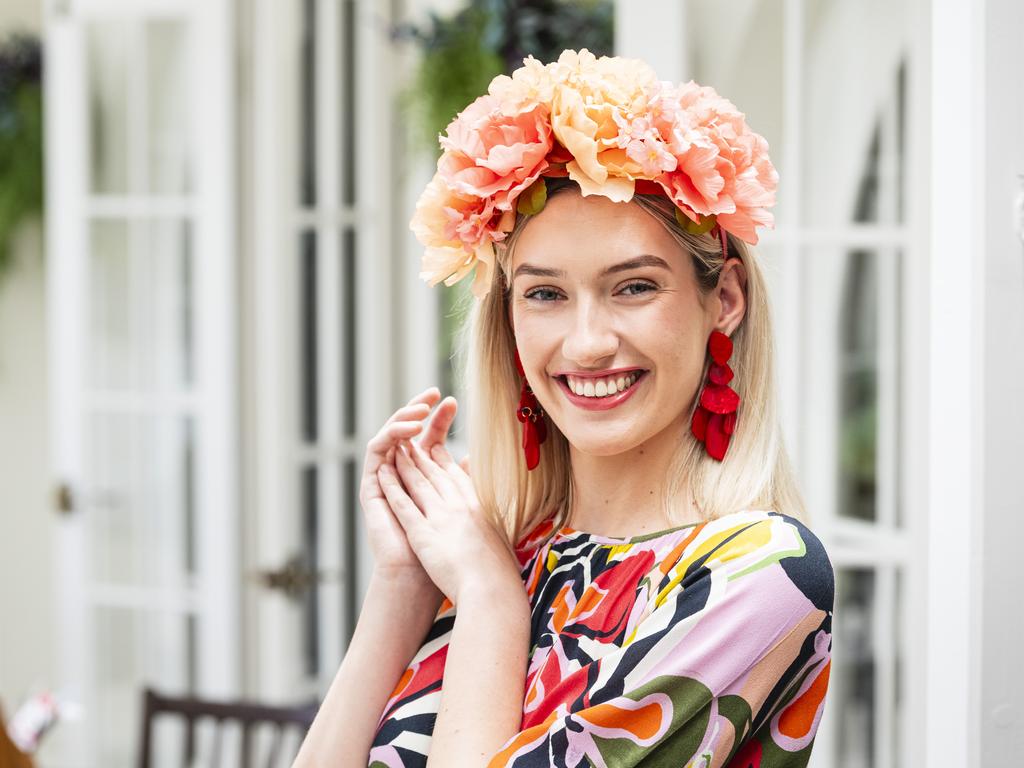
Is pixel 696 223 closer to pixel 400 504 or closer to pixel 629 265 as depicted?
pixel 629 265

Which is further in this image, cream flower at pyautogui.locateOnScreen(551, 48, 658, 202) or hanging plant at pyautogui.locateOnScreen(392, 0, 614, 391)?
hanging plant at pyautogui.locateOnScreen(392, 0, 614, 391)

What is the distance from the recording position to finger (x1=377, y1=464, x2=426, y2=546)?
1391 millimetres

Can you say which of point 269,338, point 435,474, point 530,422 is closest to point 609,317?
point 530,422

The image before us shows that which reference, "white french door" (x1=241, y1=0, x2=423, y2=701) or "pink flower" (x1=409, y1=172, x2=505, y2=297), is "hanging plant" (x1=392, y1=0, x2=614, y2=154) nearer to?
"white french door" (x1=241, y1=0, x2=423, y2=701)

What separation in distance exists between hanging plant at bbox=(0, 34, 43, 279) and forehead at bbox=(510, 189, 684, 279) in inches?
141

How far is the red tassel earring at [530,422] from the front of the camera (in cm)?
142

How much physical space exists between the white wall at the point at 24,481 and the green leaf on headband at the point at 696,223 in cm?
383

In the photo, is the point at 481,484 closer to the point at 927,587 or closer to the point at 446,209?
the point at 446,209

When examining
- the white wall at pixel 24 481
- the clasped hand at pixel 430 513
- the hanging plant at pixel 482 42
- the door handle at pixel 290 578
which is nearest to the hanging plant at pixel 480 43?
the hanging plant at pixel 482 42

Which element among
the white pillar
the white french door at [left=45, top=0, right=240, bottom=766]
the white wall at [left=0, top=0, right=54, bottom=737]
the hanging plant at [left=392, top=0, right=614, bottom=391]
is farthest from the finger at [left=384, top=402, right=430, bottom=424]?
the white wall at [left=0, top=0, right=54, bottom=737]

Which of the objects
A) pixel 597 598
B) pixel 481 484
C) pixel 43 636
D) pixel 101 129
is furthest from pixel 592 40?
pixel 43 636

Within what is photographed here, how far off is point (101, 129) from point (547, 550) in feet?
8.67

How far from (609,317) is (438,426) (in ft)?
1.13

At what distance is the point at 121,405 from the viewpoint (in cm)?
355
